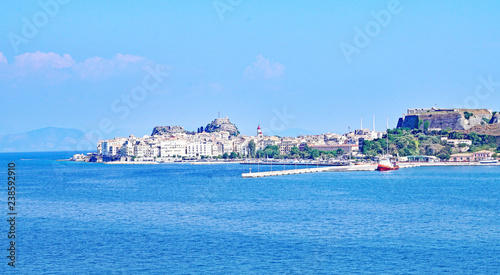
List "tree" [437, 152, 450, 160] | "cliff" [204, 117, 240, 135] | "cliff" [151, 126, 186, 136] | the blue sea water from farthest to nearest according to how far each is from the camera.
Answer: "cliff" [151, 126, 186, 136] < "cliff" [204, 117, 240, 135] < "tree" [437, 152, 450, 160] < the blue sea water

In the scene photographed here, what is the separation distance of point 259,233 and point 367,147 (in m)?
66.2

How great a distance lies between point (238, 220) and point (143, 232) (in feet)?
13.3

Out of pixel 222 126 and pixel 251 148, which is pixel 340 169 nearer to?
pixel 251 148

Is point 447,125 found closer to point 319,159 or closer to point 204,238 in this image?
point 319,159

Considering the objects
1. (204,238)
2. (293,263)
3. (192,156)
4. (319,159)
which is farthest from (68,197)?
(192,156)

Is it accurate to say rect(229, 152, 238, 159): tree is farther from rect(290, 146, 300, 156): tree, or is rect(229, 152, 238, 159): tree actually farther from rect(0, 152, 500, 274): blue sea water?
rect(0, 152, 500, 274): blue sea water

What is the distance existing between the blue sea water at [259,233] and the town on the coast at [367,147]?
45651 millimetres

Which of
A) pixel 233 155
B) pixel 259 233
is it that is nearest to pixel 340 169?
pixel 233 155

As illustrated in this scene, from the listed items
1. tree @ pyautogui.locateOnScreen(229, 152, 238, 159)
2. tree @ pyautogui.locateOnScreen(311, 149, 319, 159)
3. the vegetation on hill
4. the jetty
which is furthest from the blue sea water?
tree @ pyautogui.locateOnScreen(229, 152, 238, 159)

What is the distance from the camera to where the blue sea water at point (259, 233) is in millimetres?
16719

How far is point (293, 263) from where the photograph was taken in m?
16.8

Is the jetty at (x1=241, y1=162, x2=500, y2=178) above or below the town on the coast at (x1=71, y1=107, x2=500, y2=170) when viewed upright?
below

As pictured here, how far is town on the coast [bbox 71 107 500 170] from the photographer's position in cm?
8200

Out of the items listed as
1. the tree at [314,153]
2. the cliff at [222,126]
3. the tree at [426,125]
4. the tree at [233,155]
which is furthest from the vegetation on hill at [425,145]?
the cliff at [222,126]
